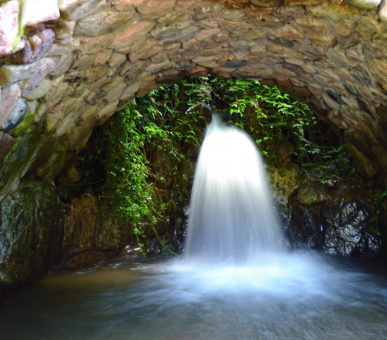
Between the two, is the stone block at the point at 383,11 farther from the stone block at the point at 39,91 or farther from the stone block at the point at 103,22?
the stone block at the point at 39,91

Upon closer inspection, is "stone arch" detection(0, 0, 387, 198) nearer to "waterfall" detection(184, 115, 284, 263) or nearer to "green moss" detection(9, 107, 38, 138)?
"green moss" detection(9, 107, 38, 138)

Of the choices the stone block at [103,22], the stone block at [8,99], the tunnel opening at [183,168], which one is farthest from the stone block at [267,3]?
the tunnel opening at [183,168]

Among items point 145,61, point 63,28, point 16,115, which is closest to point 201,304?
point 16,115

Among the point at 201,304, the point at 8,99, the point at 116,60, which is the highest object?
the point at 116,60

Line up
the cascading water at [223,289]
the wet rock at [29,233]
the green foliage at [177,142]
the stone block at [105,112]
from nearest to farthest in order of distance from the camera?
the cascading water at [223,289] < the wet rock at [29,233] < the stone block at [105,112] < the green foliage at [177,142]

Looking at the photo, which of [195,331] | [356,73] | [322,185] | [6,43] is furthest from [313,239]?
[6,43]

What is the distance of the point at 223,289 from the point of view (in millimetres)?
3029

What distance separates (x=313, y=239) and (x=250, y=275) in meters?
1.26

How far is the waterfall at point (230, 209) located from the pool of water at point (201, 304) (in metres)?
0.39

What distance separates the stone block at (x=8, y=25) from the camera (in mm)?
1553

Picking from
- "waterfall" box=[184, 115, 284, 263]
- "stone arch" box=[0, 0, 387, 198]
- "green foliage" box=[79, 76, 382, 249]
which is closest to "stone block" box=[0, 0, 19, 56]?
"stone arch" box=[0, 0, 387, 198]

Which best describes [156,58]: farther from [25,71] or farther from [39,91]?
[25,71]

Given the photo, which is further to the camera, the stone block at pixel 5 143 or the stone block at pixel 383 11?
the stone block at pixel 5 143

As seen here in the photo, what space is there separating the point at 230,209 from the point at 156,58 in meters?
2.03
